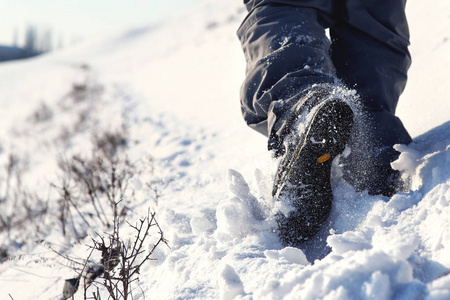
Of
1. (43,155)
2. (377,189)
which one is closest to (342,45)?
(377,189)

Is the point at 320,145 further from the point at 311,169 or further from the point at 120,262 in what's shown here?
the point at 120,262

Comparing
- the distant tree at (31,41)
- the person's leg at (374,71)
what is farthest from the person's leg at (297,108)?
the distant tree at (31,41)

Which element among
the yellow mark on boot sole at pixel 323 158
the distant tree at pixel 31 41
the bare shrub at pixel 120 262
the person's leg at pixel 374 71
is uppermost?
the distant tree at pixel 31 41

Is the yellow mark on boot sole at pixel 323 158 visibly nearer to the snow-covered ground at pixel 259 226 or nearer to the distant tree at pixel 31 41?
the snow-covered ground at pixel 259 226

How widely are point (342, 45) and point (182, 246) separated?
3.53 feet

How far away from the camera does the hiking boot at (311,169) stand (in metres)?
1.16

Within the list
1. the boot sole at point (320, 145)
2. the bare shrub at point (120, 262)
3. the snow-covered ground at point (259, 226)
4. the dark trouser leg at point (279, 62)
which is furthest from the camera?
the dark trouser leg at point (279, 62)

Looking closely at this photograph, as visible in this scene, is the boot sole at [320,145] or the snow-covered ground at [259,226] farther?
the boot sole at [320,145]

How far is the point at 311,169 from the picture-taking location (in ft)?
3.94

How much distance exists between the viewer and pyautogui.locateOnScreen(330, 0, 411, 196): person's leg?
1.38 m

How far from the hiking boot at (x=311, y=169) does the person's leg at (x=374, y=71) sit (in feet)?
0.59

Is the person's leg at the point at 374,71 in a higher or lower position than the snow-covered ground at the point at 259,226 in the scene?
higher

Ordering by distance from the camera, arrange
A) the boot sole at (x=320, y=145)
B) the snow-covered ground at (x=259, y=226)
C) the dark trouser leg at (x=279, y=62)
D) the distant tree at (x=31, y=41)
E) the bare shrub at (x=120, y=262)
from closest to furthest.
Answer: the snow-covered ground at (x=259, y=226), the bare shrub at (x=120, y=262), the boot sole at (x=320, y=145), the dark trouser leg at (x=279, y=62), the distant tree at (x=31, y=41)

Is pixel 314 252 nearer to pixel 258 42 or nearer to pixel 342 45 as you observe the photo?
pixel 258 42
